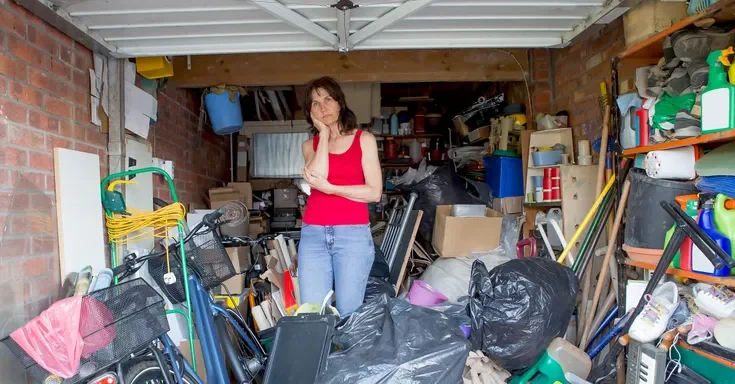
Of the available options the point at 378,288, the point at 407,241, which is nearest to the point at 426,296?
the point at 378,288

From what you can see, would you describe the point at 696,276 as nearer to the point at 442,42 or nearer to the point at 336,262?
the point at 336,262

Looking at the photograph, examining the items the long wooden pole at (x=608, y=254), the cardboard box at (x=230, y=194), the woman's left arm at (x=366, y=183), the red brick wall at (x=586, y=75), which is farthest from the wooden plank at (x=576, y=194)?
the cardboard box at (x=230, y=194)

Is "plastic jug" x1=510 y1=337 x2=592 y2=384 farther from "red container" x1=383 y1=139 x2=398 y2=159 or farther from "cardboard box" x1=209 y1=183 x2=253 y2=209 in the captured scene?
"red container" x1=383 y1=139 x2=398 y2=159

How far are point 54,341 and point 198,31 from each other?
5.51 ft

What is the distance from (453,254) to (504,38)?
1.62 meters

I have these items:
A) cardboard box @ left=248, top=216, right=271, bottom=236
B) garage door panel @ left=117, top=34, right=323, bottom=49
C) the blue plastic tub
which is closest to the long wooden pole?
the blue plastic tub

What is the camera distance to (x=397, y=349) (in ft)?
6.04

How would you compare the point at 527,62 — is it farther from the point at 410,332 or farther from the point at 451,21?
the point at 410,332

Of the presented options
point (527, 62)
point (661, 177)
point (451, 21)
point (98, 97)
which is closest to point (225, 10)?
point (98, 97)

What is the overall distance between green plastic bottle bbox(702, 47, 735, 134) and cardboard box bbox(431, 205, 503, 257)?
75.9 inches

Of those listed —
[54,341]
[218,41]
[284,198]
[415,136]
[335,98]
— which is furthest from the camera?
[415,136]

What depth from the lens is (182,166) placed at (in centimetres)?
394

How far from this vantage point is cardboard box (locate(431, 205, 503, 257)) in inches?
144

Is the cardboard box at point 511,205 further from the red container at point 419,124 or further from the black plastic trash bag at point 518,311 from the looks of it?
the red container at point 419,124
